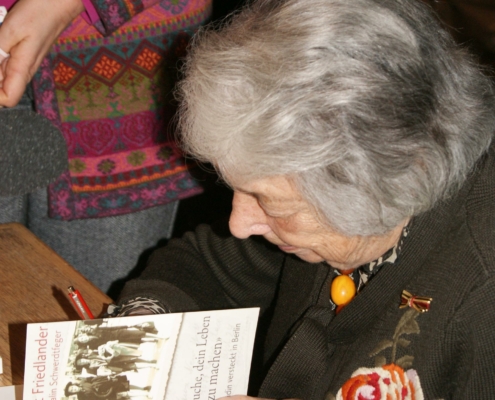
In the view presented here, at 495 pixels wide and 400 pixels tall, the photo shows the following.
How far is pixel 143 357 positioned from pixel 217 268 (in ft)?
1.29

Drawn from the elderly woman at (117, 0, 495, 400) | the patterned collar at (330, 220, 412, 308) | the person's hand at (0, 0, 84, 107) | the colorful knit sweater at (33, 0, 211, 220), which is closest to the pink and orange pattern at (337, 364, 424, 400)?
the elderly woman at (117, 0, 495, 400)

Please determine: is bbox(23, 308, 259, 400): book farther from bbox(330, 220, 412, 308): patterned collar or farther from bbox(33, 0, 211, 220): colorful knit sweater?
bbox(33, 0, 211, 220): colorful knit sweater

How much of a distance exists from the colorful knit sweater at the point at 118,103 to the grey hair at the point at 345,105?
42 centimetres

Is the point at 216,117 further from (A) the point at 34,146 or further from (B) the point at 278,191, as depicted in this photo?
(A) the point at 34,146

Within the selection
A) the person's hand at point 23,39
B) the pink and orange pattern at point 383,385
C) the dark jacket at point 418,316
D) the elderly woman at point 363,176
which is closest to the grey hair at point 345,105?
the elderly woman at point 363,176

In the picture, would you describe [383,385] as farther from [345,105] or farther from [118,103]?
[118,103]

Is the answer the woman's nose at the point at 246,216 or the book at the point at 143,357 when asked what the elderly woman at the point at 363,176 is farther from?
the book at the point at 143,357

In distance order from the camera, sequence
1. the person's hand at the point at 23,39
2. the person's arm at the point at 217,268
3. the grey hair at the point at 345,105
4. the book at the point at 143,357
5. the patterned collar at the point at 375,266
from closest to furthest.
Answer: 1. the grey hair at the point at 345,105
2. the book at the point at 143,357
3. the patterned collar at the point at 375,266
4. the person's hand at the point at 23,39
5. the person's arm at the point at 217,268

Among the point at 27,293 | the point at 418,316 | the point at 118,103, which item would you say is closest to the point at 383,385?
the point at 418,316

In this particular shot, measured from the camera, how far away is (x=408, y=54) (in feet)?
2.71

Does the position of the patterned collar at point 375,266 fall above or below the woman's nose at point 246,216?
below

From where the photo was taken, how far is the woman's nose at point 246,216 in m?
1.00

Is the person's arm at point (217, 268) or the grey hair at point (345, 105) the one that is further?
the person's arm at point (217, 268)

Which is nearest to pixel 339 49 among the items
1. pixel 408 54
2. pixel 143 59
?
pixel 408 54
